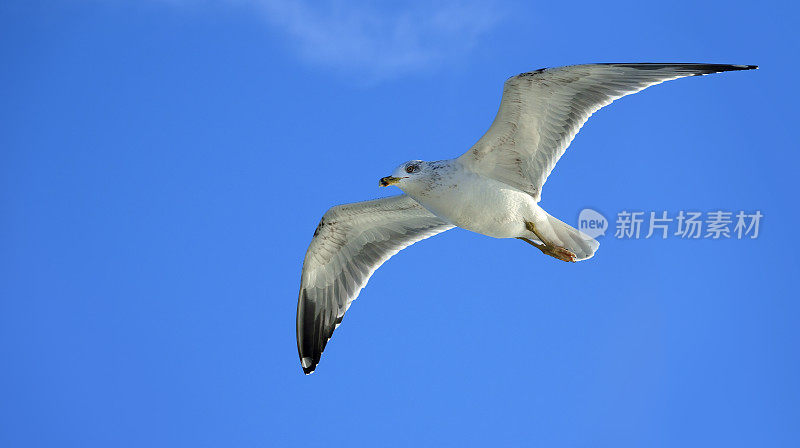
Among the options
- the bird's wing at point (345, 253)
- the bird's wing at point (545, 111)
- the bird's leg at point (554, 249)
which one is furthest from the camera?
the bird's wing at point (345, 253)

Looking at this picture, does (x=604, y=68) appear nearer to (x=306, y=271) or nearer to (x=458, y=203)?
(x=458, y=203)

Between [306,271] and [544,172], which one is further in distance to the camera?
[306,271]

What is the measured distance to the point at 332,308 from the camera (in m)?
8.05

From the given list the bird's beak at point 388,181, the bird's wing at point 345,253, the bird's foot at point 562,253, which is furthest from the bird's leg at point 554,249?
the bird's wing at point 345,253

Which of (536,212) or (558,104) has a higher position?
(558,104)

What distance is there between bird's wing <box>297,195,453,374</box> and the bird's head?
0.95 metres

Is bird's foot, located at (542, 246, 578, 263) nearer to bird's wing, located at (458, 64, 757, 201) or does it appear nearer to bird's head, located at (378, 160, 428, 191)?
bird's wing, located at (458, 64, 757, 201)

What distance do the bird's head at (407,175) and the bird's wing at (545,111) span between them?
374mm

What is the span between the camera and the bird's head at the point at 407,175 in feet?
21.2

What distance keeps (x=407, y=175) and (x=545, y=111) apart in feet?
3.67

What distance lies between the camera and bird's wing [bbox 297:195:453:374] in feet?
25.1

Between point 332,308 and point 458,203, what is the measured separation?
2020 millimetres

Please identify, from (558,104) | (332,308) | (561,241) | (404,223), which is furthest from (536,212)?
(332,308)

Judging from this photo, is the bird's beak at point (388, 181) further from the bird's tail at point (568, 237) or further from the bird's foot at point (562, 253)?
the bird's foot at point (562, 253)
